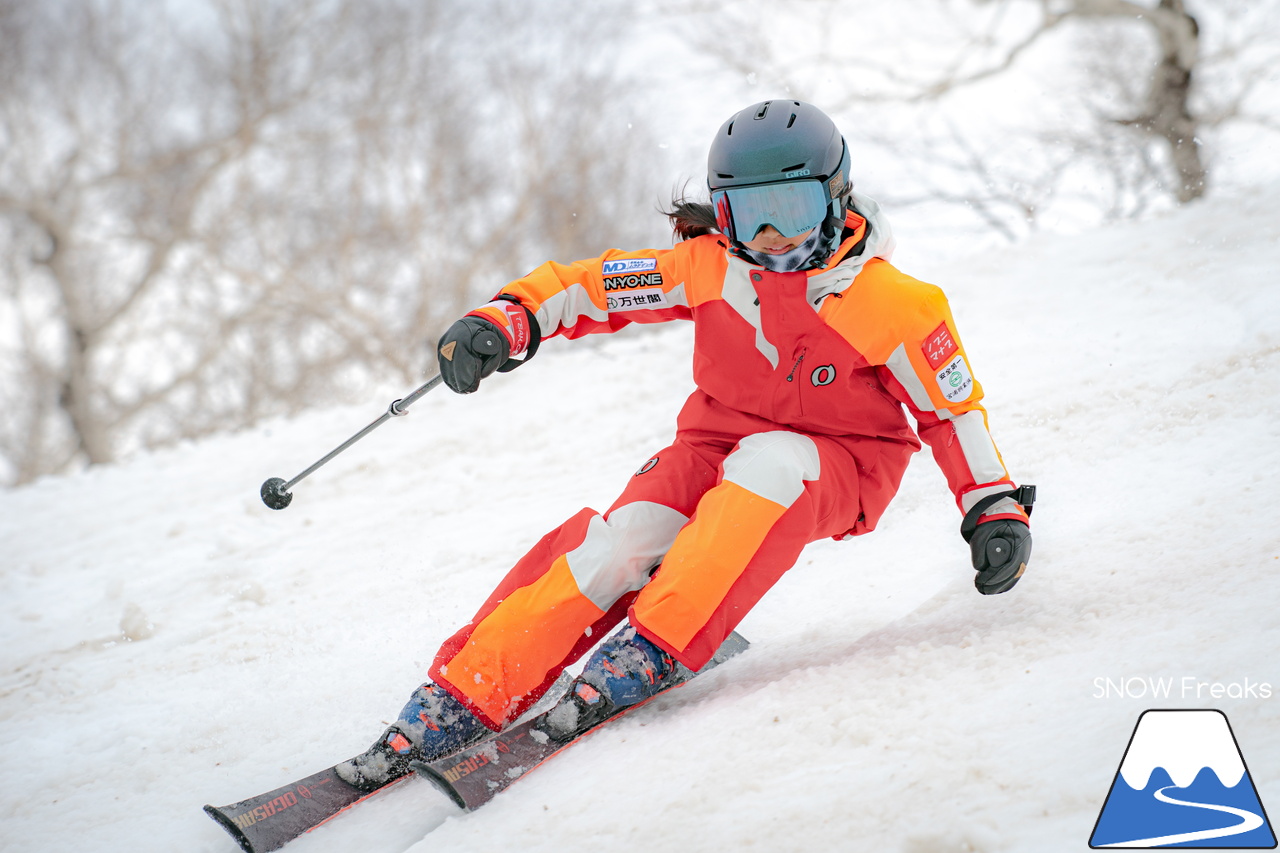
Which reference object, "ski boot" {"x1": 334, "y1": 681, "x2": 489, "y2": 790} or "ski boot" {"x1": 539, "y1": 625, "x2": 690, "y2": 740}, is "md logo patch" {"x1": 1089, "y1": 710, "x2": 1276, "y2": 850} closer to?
"ski boot" {"x1": 539, "y1": 625, "x2": 690, "y2": 740}

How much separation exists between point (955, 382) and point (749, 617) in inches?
35.2

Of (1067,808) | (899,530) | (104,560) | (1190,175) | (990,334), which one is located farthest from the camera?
(1190,175)

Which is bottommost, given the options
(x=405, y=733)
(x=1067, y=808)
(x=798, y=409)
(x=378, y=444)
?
(x=1067, y=808)

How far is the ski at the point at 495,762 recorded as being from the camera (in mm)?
1562

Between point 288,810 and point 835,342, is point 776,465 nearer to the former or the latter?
point 835,342

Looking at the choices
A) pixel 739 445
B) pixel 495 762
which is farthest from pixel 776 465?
pixel 495 762

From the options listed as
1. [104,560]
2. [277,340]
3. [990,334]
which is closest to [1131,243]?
[990,334]

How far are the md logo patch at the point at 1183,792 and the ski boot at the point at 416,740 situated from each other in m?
1.11

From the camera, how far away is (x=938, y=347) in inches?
73.6

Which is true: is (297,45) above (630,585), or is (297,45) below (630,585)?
above

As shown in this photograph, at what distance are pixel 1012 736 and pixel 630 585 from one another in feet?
2.55

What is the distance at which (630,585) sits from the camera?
1882 mm

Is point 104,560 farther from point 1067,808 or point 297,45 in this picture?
point 297,45

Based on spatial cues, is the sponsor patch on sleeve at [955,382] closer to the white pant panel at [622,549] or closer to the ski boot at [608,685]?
the white pant panel at [622,549]
